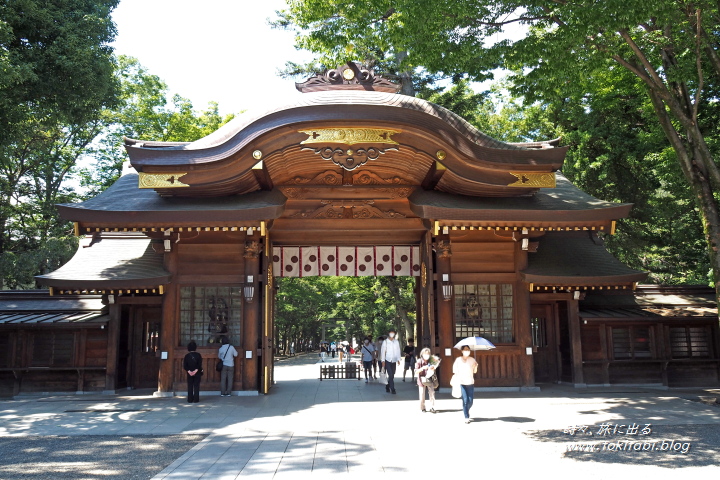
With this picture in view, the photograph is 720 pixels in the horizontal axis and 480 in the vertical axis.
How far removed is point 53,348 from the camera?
13.4 m

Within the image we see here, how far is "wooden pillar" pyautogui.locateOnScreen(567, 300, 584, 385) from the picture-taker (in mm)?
13992

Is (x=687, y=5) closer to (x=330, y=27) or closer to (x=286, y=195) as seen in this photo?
(x=330, y=27)

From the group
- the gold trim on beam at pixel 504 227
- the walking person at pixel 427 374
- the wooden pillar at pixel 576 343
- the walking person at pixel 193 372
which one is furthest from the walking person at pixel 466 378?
the wooden pillar at pixel 576 343

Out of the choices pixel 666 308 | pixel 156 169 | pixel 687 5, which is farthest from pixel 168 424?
pixel 666 308

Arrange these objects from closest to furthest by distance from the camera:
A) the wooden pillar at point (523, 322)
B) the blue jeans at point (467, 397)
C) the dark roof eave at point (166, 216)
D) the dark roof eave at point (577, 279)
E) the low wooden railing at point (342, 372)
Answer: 1. the blue jeans at point (467, 397)
2. the dark roof eave at point (166, 216)
3. the dark roof eave at point (577, 279)
4. the wooden pillar at point (523, 322)
5. the low wooden railing at point (342, 372)

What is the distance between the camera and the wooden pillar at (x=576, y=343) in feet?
45.9

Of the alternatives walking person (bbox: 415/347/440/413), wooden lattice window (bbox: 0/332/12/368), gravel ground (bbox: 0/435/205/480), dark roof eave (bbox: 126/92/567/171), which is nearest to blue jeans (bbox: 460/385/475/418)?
walking person (bbox: 415/347/440/413)

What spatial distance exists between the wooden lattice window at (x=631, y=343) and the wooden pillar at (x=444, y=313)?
478cm

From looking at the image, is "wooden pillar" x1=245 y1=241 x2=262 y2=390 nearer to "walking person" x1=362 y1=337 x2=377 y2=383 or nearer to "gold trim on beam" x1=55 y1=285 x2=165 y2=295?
"gold trim on beam" x1=55 y1=285 x2=165 y2=295

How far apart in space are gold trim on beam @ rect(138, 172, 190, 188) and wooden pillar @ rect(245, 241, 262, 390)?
214cm

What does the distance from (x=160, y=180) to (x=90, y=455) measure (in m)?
7.07

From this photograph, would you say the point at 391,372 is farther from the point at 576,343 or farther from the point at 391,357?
the point at 576,343

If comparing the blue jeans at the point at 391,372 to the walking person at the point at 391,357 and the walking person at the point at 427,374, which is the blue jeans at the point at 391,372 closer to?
the walking person at the point at 391,357

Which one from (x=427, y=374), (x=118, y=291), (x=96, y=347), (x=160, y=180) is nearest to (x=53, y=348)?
(x=96, y=347)
